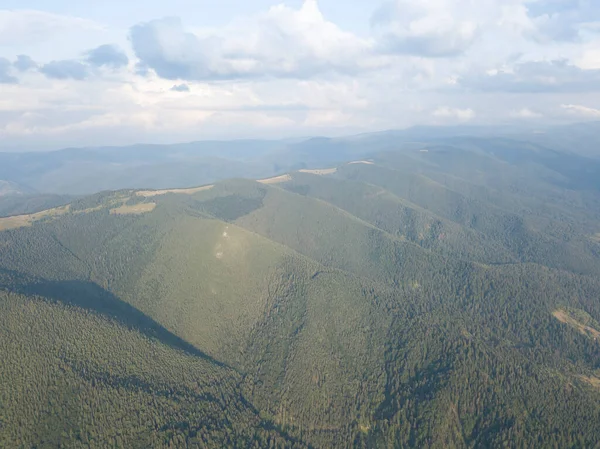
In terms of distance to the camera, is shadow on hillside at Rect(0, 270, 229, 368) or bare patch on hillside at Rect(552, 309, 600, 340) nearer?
shadow on hillside at Rect(0, 270, 229, 368)

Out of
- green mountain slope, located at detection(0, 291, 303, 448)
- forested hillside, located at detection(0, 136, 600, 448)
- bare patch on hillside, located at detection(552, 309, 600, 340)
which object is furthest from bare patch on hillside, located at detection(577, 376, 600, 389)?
green mountain slope, located at detection(0, 291, 303, 448)

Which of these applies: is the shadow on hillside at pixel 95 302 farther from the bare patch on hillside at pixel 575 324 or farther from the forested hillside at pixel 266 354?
the bare patch on hillside at pixel 575 324

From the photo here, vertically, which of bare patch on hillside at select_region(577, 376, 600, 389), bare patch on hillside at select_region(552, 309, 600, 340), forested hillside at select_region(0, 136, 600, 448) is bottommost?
bare patch on hillside at select_region(577, 376, 600, 389)

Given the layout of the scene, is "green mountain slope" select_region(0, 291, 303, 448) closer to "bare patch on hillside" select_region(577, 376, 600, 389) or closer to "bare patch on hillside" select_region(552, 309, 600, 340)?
"bare patch on hillside" select_region(577, 376, 600, 389)

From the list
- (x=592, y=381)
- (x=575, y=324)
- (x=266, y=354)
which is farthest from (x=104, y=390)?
(x=575, y=324)

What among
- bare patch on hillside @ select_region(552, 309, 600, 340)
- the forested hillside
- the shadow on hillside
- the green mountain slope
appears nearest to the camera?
the green mountain slope

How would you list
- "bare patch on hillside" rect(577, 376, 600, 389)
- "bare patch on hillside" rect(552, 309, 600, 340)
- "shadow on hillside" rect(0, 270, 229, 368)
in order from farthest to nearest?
"bare patch on hillside" rect(552, 309, 600, 340) < "shadow on hillside" rect(0, 270, 229, 368) < "bare patch on hillside" rect(577, 376, 600, 389)
